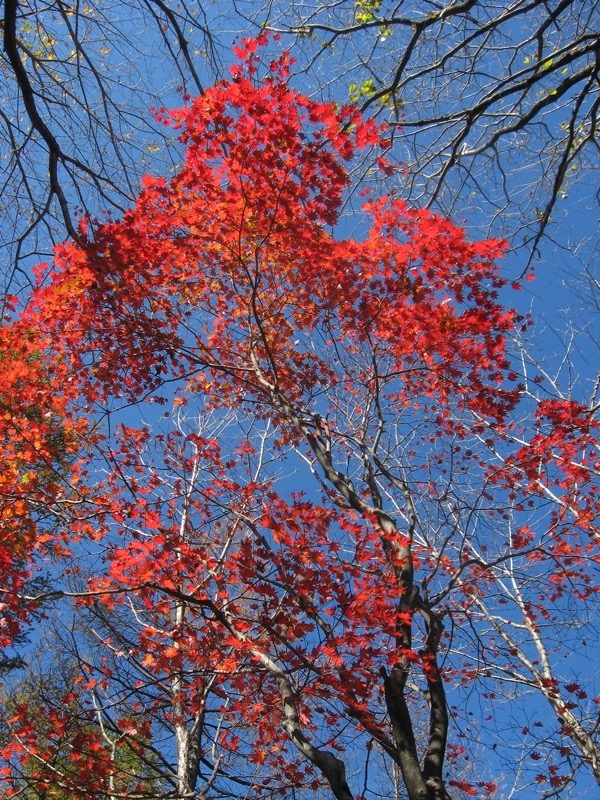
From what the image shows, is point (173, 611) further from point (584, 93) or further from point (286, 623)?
point (584, 93)

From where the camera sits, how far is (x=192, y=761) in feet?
23.4

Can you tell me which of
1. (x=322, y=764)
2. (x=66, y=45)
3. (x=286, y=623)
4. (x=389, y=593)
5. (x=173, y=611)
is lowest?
(x=322, y=764)

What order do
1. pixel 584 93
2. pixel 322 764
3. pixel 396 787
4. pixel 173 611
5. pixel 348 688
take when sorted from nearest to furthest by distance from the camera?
pixel 322 764 → pixel 348 688 → pixel 584 93 → pixel 396 787 → pixel 173 611

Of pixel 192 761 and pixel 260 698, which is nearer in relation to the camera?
pixel 260 698

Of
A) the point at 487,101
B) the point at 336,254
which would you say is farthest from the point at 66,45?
the point at 487,101

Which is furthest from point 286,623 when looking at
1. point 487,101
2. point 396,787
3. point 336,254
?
point 487,101

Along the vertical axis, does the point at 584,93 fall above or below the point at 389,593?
above

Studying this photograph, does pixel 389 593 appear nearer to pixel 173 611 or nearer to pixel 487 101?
pixel 487 101

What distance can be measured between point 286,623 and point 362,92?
486 centimetres

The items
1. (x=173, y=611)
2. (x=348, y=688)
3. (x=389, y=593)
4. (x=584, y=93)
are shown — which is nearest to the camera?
(x=348, y=688)

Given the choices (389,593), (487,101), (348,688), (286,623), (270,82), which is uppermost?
(487,101)

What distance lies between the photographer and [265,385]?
573cm

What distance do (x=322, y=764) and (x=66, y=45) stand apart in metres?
6.15

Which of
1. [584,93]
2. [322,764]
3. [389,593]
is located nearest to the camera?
[322,764]
